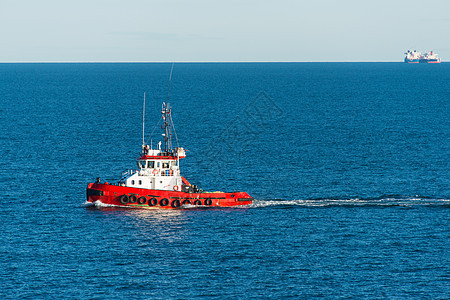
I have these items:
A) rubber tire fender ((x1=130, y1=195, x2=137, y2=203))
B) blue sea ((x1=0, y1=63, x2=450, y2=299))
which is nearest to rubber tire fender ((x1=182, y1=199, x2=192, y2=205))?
blue sea ((x1=0, y1=63, x2=450, y2=299))

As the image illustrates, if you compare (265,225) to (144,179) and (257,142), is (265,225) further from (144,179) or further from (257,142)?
(257,142)

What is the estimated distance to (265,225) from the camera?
76500 millimetres

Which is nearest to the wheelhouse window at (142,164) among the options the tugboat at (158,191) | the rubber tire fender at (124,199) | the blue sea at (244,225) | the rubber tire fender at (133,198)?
the tugboat at (158,191)

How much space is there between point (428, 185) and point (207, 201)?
3478cm

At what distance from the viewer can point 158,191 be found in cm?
8294

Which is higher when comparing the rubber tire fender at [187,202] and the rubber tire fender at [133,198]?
the rubber tire fender at [133,198]

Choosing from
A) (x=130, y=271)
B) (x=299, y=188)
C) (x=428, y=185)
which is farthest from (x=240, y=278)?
(x=428, y=185)

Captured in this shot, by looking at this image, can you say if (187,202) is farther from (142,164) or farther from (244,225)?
(244,225)

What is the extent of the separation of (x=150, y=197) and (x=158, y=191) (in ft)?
4.34

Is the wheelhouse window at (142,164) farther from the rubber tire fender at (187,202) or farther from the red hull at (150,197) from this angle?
the rubber tire fender at (187,202)

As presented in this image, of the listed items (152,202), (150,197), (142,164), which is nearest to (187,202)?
(152,202)

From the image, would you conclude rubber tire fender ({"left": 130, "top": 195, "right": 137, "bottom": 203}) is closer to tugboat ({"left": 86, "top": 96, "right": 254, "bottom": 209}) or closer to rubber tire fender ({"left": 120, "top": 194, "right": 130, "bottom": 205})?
tugboat ({"left": 86, "top": 96, "right": 254, "bottom": 209})

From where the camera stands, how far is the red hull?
8288 centimetres

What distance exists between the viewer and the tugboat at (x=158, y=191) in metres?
82.9
